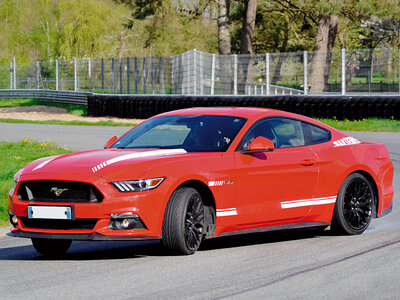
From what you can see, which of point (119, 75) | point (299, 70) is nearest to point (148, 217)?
point (299, 70)

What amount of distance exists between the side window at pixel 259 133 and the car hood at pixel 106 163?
25.8 inches

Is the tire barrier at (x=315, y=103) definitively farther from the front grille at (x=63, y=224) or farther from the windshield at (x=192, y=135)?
the front grille at (x=63, y=224)

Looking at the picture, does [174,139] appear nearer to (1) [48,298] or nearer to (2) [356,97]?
(1) [48,298]

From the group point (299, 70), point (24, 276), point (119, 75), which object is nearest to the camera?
point (24, 276)

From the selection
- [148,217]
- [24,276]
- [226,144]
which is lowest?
[24,276]

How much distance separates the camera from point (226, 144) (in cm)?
821

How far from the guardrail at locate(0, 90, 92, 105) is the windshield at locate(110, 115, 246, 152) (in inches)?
1258

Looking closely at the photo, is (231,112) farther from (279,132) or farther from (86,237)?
(86,237)

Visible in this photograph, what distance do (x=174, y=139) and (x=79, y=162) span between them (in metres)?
1.35

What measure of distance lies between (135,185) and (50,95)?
44519mm

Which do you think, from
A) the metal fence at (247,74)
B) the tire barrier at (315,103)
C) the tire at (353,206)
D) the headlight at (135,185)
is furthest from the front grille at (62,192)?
the metal fence at (247,74)

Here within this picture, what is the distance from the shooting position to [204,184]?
771cm

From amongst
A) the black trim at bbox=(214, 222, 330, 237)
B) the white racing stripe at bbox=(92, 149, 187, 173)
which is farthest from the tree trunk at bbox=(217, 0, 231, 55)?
the white racing stripe at bbox=(92, 149, 187, 173)

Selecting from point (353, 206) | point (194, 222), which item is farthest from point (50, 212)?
point (353, 206)
